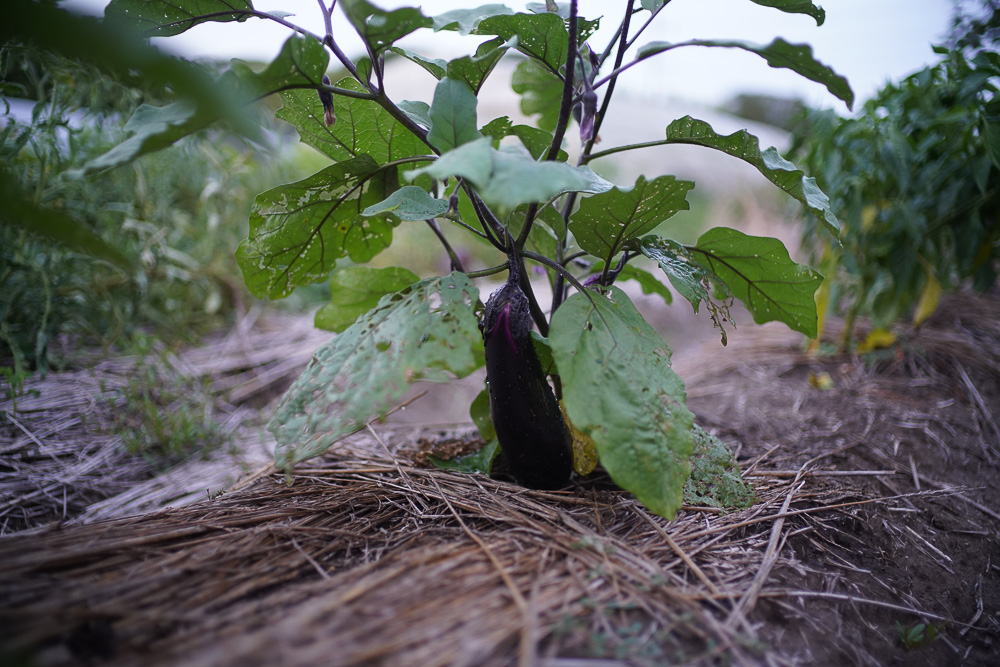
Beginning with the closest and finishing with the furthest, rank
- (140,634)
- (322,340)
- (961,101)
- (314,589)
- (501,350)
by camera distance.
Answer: (140,634), (314,589), (501,350), (961,101), (322,340)

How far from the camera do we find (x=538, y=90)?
1312 millimetres

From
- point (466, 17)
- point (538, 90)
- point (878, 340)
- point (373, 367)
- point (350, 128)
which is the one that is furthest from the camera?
point (878, 340)

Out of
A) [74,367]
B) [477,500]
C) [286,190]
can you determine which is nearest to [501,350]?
[477,500]

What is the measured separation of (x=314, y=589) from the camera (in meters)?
0.69

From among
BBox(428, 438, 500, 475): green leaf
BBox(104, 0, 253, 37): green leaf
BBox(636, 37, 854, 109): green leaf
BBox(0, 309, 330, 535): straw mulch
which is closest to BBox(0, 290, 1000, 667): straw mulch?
BBox(428, 438, 500, 475): green leaf

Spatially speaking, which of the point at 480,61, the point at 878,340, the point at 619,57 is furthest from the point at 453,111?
the point at 878,340

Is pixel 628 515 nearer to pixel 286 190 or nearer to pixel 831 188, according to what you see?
pixel 286 190

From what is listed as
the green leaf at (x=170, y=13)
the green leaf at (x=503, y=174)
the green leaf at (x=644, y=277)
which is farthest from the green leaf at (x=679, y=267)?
the green leaf at (x=170, y=13)

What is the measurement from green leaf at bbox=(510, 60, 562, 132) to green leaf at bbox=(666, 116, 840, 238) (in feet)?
1.39

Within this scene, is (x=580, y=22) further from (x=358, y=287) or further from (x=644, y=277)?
(x=358, y=287)

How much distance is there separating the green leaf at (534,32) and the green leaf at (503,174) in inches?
14.2

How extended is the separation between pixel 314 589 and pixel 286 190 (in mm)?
767

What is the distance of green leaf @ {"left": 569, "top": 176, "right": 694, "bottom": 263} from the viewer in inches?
33.4

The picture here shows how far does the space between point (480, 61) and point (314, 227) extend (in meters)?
0.52
